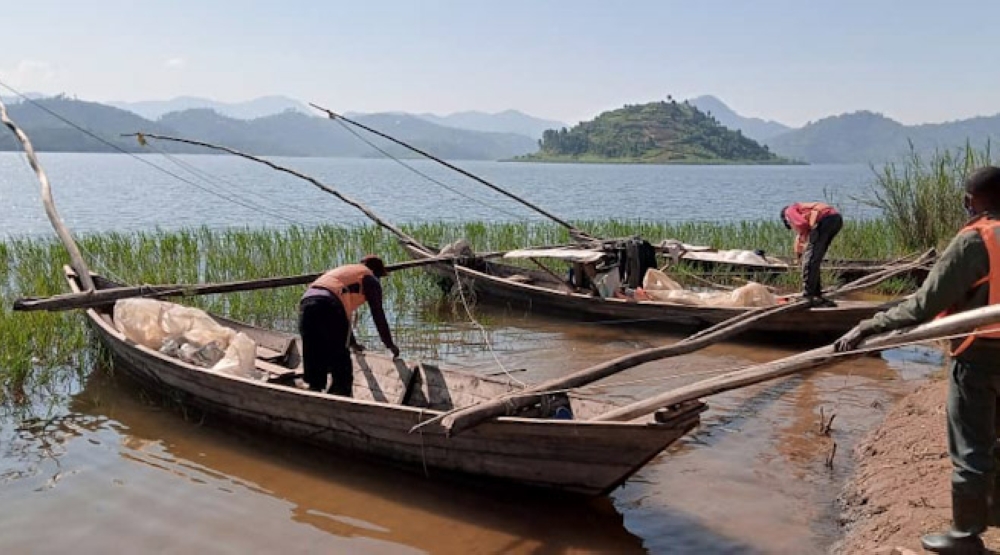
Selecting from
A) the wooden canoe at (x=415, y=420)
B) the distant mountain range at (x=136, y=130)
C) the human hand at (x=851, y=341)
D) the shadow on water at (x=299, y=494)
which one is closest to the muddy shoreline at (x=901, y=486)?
the shadow on water at (x=299, y=494)

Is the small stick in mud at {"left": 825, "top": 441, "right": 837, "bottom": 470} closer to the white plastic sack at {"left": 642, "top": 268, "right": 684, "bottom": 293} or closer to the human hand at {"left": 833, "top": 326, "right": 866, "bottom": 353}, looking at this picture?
the human hand at {"left": 833, "top": 326, "right": 866, "bottom": 353}

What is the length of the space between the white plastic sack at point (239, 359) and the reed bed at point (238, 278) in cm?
193

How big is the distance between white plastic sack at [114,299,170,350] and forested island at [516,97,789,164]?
349ft

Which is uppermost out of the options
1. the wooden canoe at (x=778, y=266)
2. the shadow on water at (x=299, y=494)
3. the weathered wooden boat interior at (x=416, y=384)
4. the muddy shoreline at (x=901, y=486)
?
the wooden canoe at (x=778, y=266)

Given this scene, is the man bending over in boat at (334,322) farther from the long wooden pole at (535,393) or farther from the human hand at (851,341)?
the human hand at (851,341)

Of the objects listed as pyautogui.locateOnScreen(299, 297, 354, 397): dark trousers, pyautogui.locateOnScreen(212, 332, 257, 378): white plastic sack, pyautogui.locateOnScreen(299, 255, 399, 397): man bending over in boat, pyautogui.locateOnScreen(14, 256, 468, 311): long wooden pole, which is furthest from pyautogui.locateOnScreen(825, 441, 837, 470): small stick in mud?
pyautogui.locateOnScreen(14, 256, 468, 311): long wooden pole

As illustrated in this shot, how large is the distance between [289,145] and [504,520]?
19313cm

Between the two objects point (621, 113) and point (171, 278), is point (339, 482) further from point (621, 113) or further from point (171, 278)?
point (621, 113)

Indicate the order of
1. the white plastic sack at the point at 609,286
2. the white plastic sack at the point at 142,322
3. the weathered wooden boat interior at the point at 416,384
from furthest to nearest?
the white plastic sack at the point at 609,286 < the white plastic sack at the point at 142,322 < the weathered wooden boat interior at the point at 416,384

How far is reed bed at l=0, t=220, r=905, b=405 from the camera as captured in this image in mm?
7512

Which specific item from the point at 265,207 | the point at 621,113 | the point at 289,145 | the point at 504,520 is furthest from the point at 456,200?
the point at 289,145

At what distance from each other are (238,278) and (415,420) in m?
6.77

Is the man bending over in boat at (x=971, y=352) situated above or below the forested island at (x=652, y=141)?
below

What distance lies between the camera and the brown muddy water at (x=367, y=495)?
14.6 feet
